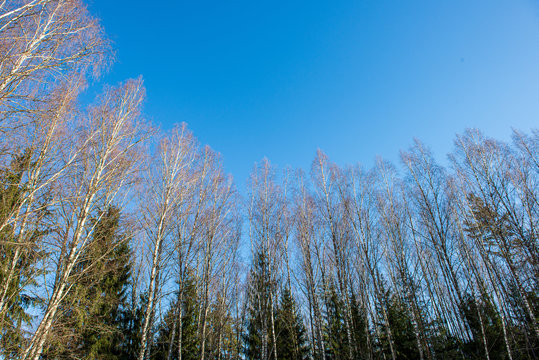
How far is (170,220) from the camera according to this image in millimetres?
7609

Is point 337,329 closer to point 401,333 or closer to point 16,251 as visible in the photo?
point 401,333

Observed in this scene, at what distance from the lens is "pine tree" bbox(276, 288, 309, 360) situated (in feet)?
40.4

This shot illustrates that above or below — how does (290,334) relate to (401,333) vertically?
above

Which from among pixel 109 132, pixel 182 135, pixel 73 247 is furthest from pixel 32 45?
pixel 182 135

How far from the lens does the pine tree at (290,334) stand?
40.4 ft

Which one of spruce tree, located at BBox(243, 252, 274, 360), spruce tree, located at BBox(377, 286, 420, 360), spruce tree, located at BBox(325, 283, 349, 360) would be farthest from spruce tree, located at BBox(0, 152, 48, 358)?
spruce tree, located at BBox(377, 286, 420, 360)

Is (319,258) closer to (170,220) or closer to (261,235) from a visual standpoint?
(261,235)

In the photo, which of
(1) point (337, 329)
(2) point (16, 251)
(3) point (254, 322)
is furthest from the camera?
(3) point (254, 322)

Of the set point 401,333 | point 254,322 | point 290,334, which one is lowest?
point 401,333

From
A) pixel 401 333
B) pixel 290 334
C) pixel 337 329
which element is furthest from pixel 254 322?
pixel 401 333

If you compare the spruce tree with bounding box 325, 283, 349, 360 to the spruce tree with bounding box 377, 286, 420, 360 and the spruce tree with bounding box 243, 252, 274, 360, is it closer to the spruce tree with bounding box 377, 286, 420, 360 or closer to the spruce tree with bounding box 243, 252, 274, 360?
the spruce tree with bounding box 377, 286, 420, 360

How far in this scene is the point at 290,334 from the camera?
44.5 ft

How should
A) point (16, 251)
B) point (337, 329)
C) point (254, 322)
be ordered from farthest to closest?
1. point (254, 322)
2. point (337, 329)
3. point (16, 251)

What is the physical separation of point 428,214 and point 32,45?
41.7 feet
